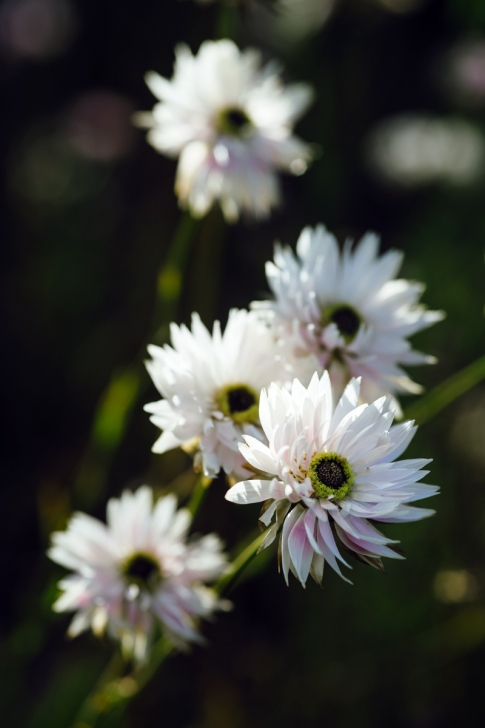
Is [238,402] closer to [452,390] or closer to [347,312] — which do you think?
[347,312]

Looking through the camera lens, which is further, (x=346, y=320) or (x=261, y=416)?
(x=346, y=320)

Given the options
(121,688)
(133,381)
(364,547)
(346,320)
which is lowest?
(364,547)

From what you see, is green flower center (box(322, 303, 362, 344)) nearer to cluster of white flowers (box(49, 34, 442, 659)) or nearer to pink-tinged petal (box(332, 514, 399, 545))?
cluster of white flowers (box(49, 34, 442, 659))

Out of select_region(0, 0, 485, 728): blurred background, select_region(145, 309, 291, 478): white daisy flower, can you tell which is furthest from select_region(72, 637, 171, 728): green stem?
select_region(145, 309, 291, 478): white daisy flower

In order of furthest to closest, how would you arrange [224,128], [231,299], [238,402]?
[231,299] < [224,128] < [238,402]

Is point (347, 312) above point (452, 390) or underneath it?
above

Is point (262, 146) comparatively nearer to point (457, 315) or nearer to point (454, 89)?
point (457, 315)

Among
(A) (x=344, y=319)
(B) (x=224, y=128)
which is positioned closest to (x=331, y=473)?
(A) (x=344, y=319)

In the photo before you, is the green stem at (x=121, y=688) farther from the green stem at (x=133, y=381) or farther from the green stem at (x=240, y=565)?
the green stem at (x=133, y=381)

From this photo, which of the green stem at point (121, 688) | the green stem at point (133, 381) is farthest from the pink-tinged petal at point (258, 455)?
the green stem at point (133, 381)
